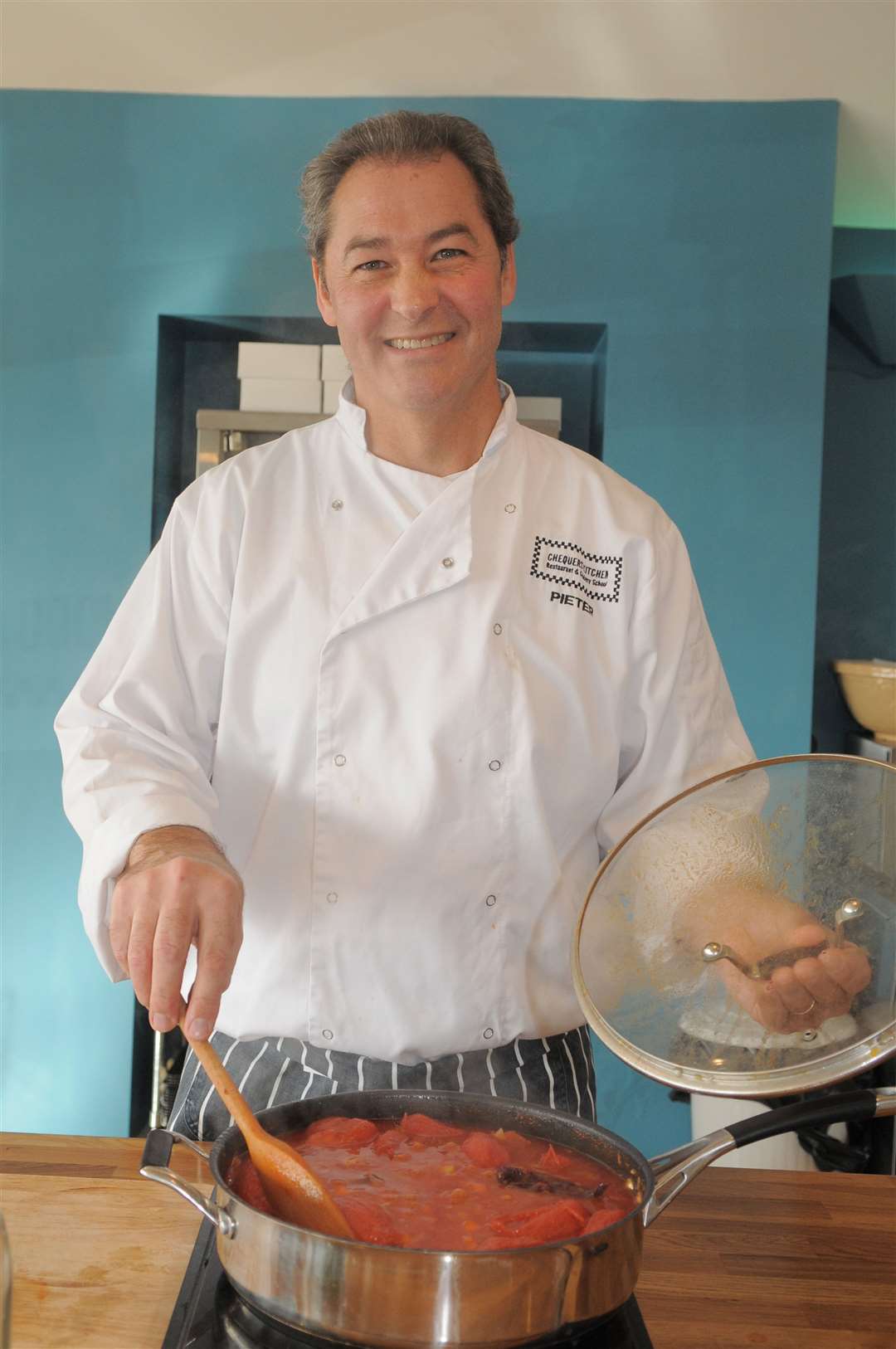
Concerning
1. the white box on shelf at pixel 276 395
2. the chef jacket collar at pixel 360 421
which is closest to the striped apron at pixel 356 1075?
the chef jacket collar at pixel 360 421

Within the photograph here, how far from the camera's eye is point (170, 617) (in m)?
1.24

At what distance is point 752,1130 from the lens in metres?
0.79

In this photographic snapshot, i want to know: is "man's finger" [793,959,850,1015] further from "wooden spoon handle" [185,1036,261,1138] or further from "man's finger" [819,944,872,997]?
"wooden spoon handle" [185,1036,261,1138]

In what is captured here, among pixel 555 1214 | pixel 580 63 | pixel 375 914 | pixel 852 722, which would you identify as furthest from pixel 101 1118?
pixel 580 63

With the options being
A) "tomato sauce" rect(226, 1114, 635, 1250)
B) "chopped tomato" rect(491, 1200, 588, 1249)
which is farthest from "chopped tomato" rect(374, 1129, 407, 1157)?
"chopped tomato" rect(491, 1200, 588, 1249)

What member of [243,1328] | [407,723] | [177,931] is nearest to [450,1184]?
[243,1328]

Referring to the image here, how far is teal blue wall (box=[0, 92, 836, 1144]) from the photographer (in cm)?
223

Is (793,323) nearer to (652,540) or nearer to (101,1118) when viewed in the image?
(652,540)

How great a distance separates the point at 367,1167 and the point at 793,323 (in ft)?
6.37

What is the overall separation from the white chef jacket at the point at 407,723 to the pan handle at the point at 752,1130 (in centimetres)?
42

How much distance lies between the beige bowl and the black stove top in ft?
5.84

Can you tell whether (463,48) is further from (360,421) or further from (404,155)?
(360,421)

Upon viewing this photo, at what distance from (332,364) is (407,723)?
48.9 inches

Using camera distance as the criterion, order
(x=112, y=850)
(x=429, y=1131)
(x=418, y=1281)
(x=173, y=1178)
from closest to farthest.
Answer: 1. (x=418, y=1281)
2. (x=173, y=1178)
3. (x=429, y=1131)
4. (x=112, y=850)
